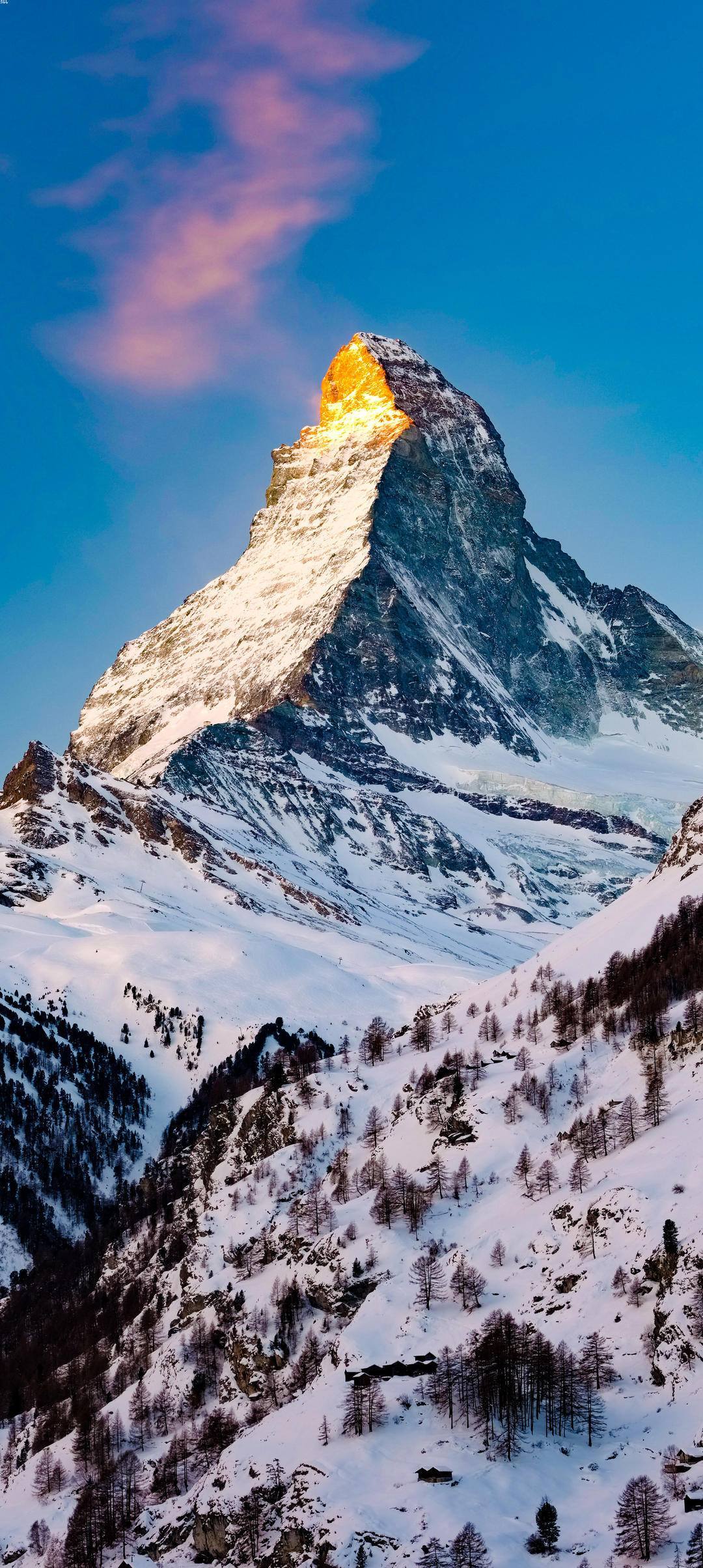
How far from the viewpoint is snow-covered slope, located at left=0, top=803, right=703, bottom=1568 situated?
75812mm

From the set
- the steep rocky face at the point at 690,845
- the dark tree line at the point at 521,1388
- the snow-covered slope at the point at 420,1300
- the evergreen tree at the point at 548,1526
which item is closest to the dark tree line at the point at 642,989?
the snow-covered slope at the point at 420,1300

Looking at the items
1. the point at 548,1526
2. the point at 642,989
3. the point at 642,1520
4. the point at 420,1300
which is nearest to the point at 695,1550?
the point at 642,1520

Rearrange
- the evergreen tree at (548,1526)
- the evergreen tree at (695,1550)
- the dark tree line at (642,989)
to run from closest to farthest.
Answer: the evergreen tree at (695,1550) → the evergreen tree at (548,1526) → the dark tree line at (642,989)

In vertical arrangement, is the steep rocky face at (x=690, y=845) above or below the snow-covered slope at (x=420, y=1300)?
above

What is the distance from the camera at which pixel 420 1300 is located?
310 feet

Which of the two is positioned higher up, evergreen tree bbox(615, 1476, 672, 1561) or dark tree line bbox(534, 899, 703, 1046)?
dark tree line bbox(534, 899, 703, 1046)

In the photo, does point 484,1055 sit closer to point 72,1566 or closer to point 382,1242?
point 382,1242

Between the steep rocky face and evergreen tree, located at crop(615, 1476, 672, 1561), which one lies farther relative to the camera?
the steep rocky face

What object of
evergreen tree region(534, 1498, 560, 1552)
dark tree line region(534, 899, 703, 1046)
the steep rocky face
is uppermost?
the steep rocky face

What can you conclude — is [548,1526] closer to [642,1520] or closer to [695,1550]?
[642,1520]

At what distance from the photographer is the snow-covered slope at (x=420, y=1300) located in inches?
2985

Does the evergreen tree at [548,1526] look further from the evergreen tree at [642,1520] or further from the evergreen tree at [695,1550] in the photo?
the evergreen tree at [695,1550]

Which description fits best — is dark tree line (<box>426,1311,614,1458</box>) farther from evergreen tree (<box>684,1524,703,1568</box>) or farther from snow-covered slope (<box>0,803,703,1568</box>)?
evergreen tree (<box>684,1524,703,1568</box>)

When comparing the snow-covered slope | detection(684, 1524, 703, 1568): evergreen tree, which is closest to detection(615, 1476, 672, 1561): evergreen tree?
the snow-covered slope
